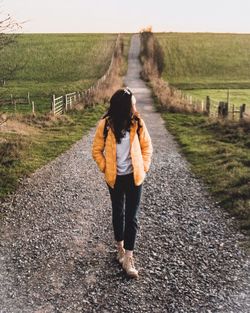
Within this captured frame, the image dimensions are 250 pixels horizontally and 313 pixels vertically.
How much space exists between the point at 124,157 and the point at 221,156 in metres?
8.49

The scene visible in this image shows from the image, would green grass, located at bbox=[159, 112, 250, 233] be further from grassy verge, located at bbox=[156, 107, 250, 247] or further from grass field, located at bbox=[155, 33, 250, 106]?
grass field, located at bbox=[155, 33, 250, 106]

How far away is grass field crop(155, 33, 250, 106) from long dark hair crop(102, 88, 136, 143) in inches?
1370

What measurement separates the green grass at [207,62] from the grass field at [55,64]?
975 centimetres

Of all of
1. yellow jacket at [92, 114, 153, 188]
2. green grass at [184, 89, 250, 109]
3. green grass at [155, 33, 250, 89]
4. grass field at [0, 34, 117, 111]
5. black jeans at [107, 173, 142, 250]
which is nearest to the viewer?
yellow jacket at [92, 114, 153, 188]

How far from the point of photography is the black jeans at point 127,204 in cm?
612

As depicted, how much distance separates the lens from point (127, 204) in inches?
247

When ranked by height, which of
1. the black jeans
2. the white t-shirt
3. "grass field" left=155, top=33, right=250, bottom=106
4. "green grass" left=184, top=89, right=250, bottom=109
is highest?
the white t-shirt

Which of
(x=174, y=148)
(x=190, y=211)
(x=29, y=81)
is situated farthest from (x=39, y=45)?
(x=190, y=211)

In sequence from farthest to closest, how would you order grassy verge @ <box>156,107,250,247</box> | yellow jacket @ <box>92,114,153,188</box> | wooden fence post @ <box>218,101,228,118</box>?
wooden fence post @ <box>218,101,228,118</box>, grassy verge @ <box>156,107,250,247</box>, yellow jacket @ <box>92,114,153,188</box>

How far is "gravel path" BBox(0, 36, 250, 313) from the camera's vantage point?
571 centimetres

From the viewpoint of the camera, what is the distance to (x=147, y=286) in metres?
6.06

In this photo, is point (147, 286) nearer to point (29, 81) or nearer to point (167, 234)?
point (167, 234)

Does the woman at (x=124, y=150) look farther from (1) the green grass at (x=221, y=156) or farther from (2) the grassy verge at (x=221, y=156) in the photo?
(1) the green grass at (x=221, y=156)

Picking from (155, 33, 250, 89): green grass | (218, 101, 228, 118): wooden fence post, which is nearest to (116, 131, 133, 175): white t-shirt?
(218, 101, 228, 118): wooden fence post
